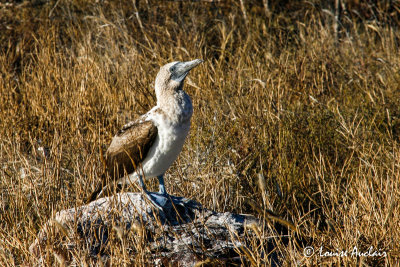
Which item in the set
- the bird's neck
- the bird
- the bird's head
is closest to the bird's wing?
the bird

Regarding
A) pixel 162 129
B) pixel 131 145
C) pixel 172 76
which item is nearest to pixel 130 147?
pixel 131 145

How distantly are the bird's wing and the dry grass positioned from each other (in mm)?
195

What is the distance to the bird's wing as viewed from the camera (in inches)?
143

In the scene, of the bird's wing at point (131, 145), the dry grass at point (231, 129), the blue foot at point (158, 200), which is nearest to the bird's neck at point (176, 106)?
the bird's wing at point (131, 145)

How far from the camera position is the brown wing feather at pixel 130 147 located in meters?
3.64

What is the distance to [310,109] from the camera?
5672 millimetres

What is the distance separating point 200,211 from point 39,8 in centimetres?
619

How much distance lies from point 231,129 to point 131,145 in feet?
5.04

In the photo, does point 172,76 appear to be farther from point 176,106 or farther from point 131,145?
point 131,145

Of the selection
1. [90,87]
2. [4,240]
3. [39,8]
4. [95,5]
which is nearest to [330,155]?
[90,87]

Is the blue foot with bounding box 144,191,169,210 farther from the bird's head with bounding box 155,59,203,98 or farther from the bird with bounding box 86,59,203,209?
the bird's head with bounding box 155,59,203,98

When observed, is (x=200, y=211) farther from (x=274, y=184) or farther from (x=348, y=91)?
(x=348, y=91)

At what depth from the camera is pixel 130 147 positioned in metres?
3.78

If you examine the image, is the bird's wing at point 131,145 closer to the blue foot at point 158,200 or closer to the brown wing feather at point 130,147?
the brown wing feather at point 130,147
